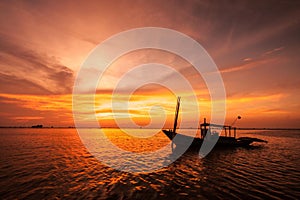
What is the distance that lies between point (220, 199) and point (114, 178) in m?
8.97

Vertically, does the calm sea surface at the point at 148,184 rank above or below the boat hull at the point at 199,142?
below

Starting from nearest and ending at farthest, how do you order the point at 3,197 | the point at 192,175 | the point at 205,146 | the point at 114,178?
1. the point at 3,197
2. the point at 114,178
3. the point at 192,175
4. the point at 205,146

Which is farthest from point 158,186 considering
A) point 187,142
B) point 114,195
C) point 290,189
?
point 187,142

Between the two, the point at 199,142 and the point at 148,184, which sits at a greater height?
the point at 199,142

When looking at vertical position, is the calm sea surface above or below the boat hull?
below

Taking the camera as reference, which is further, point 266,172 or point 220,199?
point 266,172

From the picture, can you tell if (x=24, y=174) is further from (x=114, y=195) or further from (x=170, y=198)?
(x=170, y=198)

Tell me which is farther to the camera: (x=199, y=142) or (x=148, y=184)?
(x=199, y=142)

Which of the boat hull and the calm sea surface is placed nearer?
the calm sea surface

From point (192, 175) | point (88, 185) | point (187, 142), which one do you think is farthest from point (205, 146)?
point (88, 185)

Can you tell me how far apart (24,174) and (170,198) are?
1425 centimetres

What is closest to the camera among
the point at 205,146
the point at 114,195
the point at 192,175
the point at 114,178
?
the point at 114,195

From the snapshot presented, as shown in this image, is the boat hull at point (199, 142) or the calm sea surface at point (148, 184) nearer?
the calm sea surface at point (148, 184)

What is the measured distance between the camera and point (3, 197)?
34.4 feet
